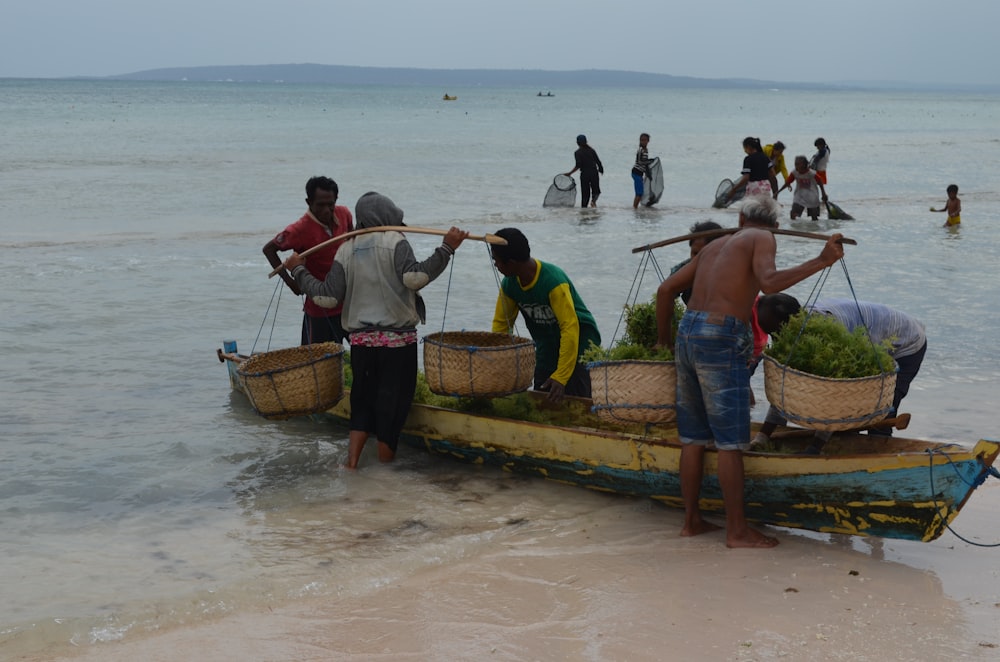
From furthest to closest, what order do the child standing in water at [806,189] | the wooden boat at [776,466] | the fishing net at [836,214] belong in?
the fishing net at [836,214] → the child standing in water at [806,189] → the wooden boat at [776,466]

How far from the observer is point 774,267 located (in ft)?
14.2

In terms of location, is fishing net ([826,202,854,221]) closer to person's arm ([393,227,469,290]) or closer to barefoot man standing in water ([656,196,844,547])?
person's arm ([393,227,469,290])

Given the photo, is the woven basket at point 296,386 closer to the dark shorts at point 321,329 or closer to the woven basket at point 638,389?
the dark shorts at point 321,329

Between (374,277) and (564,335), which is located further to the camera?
(564,335)

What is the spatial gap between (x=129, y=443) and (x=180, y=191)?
15.9m

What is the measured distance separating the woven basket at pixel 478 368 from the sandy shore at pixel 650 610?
91 centimetres

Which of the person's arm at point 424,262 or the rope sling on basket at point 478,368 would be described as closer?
the person's arm at point 424,262

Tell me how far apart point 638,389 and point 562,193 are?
14609mm

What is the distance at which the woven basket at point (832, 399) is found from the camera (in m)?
4.43

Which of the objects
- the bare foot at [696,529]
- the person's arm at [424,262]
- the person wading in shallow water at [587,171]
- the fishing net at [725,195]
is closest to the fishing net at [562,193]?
the person wading in shallow water at [587,171]

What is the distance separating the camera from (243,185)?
2311cm

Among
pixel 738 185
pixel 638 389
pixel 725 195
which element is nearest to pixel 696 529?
pixel 638 389

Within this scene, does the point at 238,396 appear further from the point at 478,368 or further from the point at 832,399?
the point at 832,399

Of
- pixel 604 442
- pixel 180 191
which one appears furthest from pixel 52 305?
pixel 180 191
